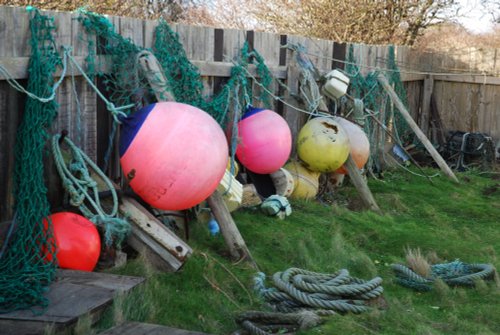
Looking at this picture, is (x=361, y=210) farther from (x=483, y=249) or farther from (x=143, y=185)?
(x=143, y=185)

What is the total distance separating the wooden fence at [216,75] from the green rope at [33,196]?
12 cm

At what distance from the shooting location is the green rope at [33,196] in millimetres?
4621

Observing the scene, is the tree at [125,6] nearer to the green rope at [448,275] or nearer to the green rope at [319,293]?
the green rope at [319,293]

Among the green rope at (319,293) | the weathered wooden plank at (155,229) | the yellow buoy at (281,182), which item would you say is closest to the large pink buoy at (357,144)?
the yellow buoy at (281,182)

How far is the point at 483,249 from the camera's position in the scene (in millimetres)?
7969

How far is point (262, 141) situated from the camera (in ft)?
27.4

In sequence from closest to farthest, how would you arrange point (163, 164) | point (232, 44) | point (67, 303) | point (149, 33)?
point (67, 303) → point (163, 164) → point (149, 33) → point (232, 44)

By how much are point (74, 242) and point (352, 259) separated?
2.83m

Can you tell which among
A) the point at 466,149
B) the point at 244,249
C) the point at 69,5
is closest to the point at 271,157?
the point at 244,249

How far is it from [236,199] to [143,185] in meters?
2.03

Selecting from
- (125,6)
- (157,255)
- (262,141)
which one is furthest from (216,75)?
(125,6)

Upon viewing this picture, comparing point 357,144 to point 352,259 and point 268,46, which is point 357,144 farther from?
point 352,259

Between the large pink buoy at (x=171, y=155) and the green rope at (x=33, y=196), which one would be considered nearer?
the green rope at (x=33, y=196)

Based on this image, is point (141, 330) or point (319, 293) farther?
point (319, 293)
